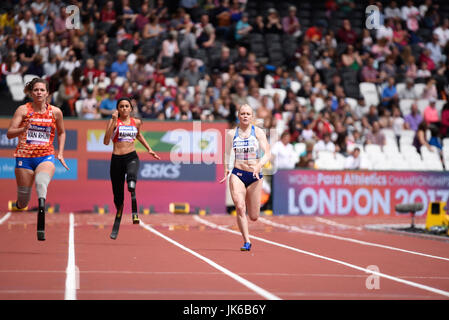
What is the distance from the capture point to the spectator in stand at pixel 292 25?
29.5m

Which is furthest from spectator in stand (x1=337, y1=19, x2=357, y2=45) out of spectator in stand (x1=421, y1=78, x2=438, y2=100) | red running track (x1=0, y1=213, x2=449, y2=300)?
red running track (x1=0, y1=213, x2=449, y2=300)

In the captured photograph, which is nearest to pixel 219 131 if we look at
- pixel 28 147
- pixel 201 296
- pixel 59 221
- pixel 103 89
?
pixel 103 89

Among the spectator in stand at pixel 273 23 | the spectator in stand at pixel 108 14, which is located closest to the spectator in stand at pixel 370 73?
the spectator in stand at pixel 273 23

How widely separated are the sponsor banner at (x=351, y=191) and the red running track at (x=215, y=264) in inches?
193

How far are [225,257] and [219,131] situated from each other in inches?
447

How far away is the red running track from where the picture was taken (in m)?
8.11

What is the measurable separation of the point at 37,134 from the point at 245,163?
3.23m

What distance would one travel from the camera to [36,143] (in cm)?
1178

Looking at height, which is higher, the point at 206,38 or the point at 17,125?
the point at 206,38

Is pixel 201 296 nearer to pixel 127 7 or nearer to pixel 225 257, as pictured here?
pixel 225 257

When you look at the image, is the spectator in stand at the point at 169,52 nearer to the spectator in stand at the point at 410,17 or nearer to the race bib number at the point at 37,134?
the spectator in stand at the point at 410,17

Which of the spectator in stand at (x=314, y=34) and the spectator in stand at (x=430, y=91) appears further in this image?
the spectator in stand at (x=314, y=34)

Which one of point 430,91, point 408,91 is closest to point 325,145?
point 408,91

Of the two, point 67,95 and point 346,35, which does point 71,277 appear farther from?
point 346,35
